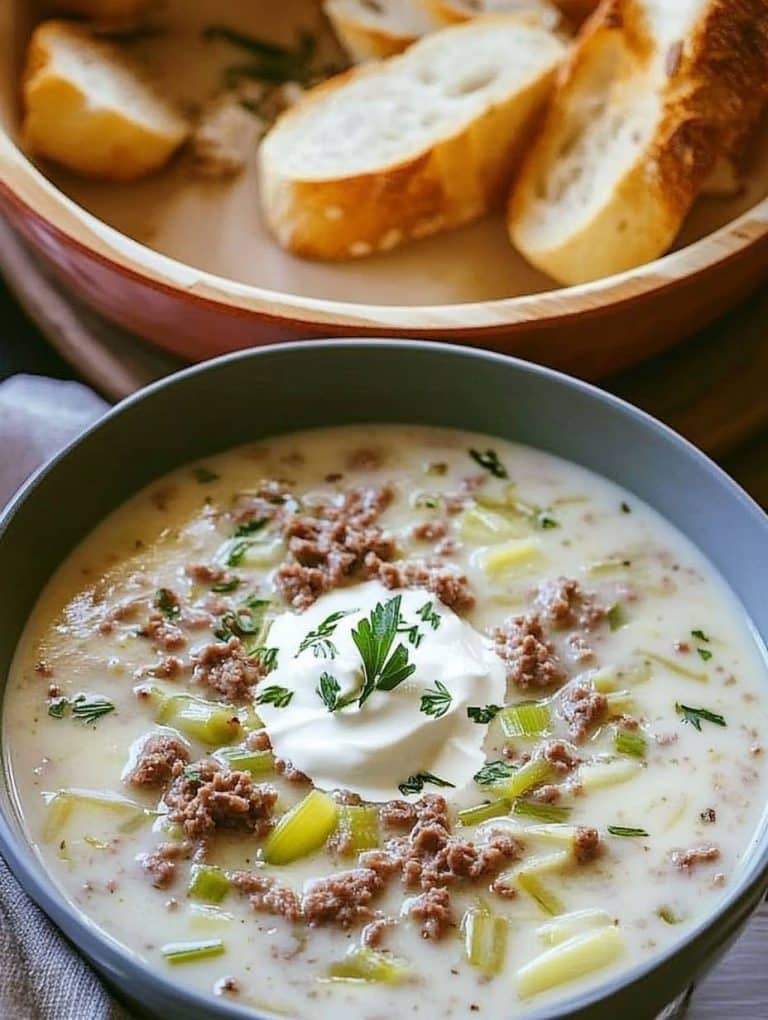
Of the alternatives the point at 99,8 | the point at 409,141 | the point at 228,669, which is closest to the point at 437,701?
the point at 228,669

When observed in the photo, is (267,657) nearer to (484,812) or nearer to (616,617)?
(484,812)

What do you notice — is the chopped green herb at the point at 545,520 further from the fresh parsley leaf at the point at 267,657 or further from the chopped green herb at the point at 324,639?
the fresh parsley leaf at the point at 267,657

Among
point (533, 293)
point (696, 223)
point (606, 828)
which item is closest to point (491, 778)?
point (606, 828)

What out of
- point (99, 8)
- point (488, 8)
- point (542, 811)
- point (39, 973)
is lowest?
point (39, 973)

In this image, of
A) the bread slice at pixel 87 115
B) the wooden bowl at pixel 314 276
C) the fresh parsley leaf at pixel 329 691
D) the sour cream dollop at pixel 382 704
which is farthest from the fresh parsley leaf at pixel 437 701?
the bread slice at pixel 87 115

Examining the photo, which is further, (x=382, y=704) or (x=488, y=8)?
(x=488, y=8)

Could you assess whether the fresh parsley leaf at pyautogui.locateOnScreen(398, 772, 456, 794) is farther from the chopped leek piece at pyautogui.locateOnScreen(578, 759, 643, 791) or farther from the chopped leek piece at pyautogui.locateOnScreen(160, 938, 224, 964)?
the chopped leek piece at pyautogui.locateOnScreen(160, 938, 224, 964)

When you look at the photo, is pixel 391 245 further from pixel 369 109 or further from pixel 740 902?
pixel 740 902
